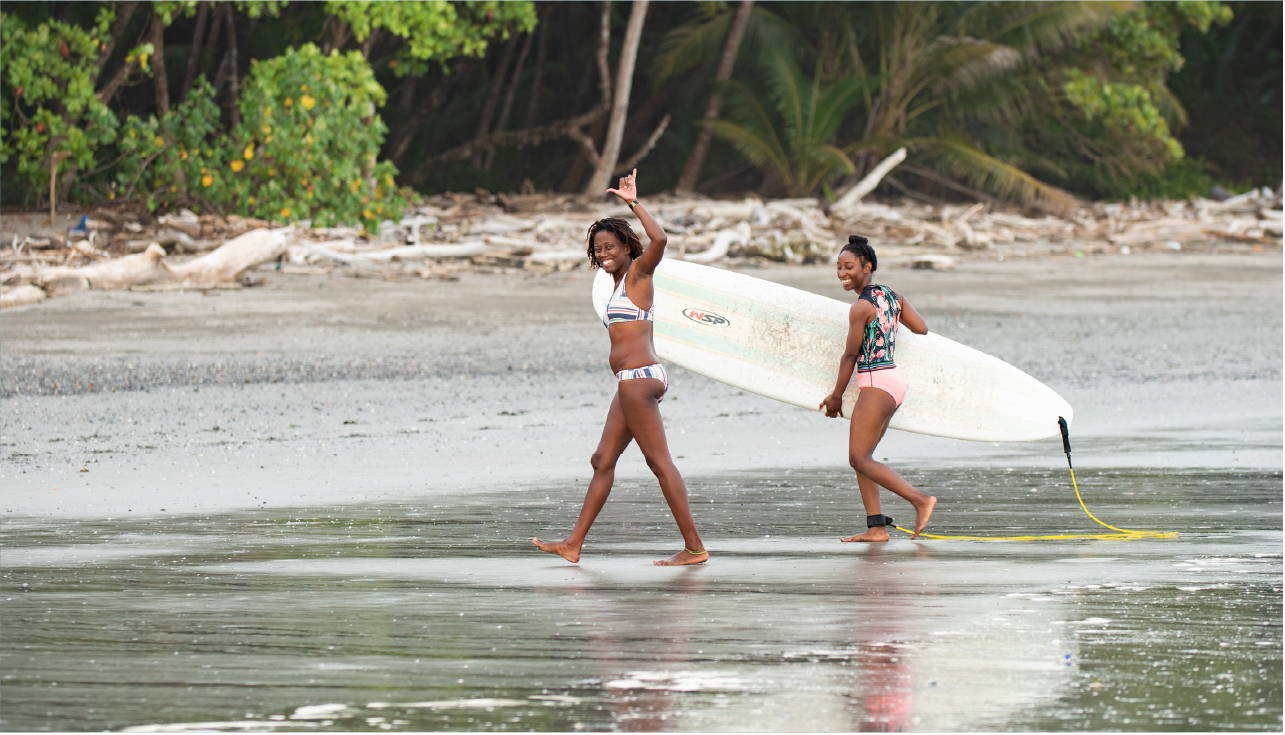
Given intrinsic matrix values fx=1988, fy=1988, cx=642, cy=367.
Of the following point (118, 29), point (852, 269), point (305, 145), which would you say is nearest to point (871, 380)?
point (852, 269)

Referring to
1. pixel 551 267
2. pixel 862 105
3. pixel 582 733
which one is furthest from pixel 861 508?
pixel 862 105

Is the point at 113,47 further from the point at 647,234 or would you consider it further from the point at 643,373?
the point at 647,234

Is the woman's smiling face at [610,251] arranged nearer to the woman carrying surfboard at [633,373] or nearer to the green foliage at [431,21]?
the woman carrying surfboard at [633,373]

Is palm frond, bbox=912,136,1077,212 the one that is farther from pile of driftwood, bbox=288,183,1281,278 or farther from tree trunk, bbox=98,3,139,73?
tree trunk, bbox=98,3,139,73

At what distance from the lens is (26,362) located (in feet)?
39.5

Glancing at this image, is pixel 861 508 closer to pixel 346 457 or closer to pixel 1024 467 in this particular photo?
pixel 1024 467

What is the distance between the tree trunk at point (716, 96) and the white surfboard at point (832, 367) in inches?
694

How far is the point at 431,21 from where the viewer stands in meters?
20.2

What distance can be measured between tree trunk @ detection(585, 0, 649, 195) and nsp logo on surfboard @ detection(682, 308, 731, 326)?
16478 mm

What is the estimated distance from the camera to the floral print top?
6.79m

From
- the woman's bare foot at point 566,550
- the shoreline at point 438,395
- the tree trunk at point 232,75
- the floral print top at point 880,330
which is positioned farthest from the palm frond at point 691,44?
the woman's bare foot at point 566,550

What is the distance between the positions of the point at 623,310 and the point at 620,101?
18.8m

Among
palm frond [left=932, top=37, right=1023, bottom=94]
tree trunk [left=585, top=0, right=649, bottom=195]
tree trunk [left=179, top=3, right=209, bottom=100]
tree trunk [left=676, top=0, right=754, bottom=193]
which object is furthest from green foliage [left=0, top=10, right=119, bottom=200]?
palm frond [left=932, top=37, right=1023, bottom=94]

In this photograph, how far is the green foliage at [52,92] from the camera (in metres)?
19.5
